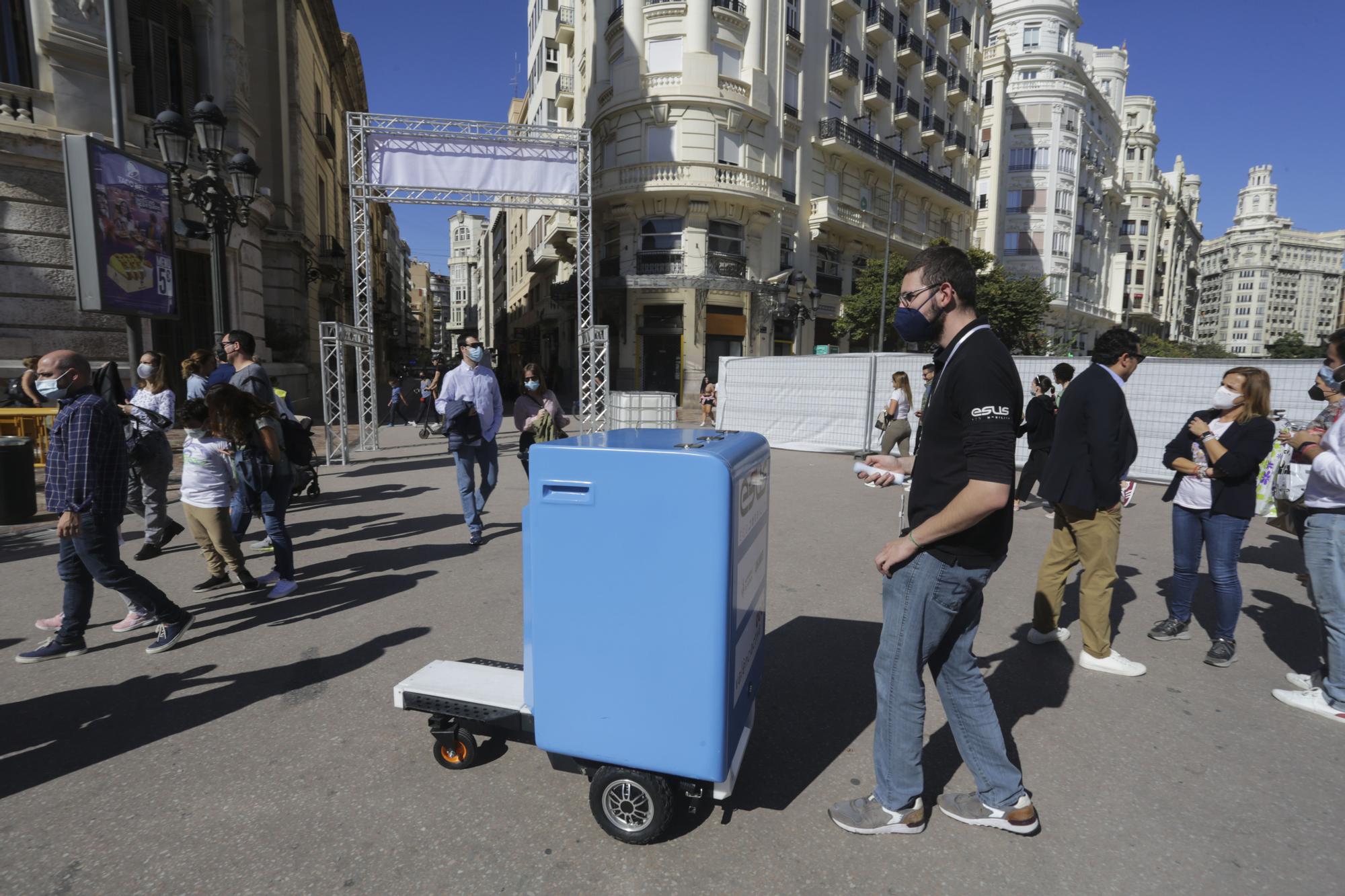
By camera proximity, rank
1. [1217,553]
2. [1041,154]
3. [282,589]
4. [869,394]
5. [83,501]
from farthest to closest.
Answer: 1. [1041,154]
2. [869,394]
3. [282,589]
4. [1217,553]
5. [83,501]

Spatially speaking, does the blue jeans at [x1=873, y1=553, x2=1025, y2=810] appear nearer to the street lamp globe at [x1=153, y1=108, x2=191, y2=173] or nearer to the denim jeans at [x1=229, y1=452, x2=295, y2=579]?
the denim jeans at [x1=229, y1=452, x2=295, y2=579]

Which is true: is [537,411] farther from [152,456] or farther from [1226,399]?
[1226,399]

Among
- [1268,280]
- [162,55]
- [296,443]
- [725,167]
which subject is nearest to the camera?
[296,443]

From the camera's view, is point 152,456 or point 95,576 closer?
point 95,576

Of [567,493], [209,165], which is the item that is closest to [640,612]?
[567,493]

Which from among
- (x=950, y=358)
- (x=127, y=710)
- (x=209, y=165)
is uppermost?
(x=209, y=165)

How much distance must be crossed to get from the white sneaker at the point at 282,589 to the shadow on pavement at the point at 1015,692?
436 centimetres

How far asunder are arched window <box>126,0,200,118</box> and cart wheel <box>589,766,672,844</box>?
17681 millimetres

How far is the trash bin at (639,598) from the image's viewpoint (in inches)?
81.4

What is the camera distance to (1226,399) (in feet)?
13.0

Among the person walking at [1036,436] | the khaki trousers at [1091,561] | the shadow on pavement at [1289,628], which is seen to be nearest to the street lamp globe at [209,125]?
the khaki trousers at [1091,561]

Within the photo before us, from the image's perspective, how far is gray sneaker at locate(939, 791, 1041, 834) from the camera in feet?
7.95

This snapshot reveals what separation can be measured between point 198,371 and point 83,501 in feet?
11.5

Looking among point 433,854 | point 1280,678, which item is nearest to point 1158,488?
point 1280,678
